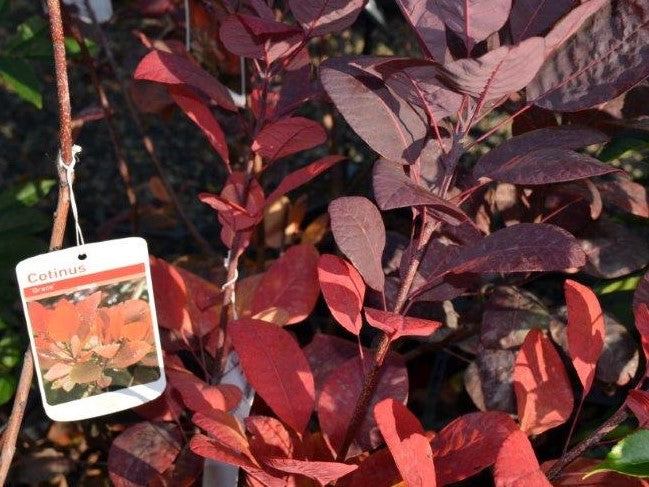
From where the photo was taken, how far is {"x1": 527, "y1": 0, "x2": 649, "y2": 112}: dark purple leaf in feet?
2.51

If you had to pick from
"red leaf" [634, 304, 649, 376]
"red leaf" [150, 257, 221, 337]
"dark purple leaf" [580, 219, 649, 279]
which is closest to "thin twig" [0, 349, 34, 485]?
"red leaf" [150, 257, 221, 337]

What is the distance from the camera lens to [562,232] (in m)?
0.74

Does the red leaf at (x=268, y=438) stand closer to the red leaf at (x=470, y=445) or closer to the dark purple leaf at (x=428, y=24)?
the red leaf at (x=470, y=445)

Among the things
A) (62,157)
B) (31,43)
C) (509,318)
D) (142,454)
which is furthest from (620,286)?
(31,43)

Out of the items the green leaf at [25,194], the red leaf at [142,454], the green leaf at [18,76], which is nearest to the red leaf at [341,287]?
the red leaf at [142,454]

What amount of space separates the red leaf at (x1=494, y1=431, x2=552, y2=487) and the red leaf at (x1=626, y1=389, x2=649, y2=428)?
0.11m

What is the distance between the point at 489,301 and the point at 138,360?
482 mm

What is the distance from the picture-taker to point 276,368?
3.06ft

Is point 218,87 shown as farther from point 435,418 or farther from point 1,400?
point 435,418

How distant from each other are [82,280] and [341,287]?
Answer: 0.87 ft

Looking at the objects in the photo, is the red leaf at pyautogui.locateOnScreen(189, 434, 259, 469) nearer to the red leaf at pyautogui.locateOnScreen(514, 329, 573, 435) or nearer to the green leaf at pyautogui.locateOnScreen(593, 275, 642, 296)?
the red leaf at pyautogui.locateOnScreen(514, 329, 573, 435)

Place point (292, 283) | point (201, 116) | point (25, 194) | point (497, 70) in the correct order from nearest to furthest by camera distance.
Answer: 1. point (497, 70)
2. point (201, 116)
3. point (292, 283)
4. point (25, 194)

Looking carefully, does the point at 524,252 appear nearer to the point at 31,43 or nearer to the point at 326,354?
the point at 326,354

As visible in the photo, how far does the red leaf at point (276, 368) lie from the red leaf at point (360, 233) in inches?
6.0
